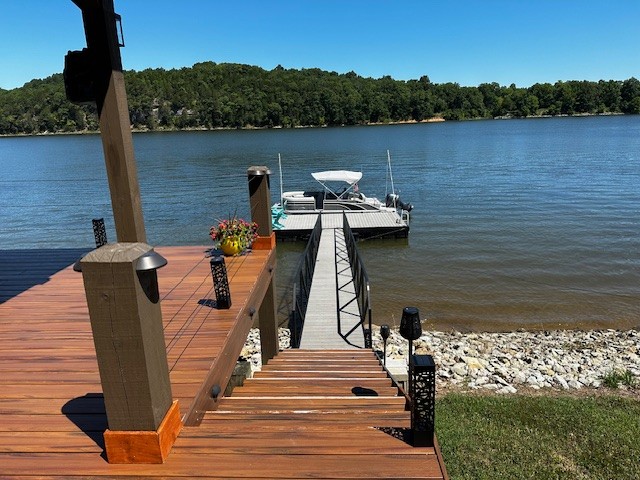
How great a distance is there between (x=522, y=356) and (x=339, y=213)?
13.0 metres

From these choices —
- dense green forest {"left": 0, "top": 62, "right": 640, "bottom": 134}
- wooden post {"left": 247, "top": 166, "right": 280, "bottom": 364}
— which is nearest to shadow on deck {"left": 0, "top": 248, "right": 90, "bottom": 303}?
Answer: wooden post {"left": 247, "top": 166, "right": 280, "bottom": 364}

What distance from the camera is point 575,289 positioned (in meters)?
13.6

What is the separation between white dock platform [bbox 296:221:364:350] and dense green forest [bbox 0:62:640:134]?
10583cm

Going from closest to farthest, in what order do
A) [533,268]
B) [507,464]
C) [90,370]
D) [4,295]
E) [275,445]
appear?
[275,445] → [90,370] → [507,464] → [4,295] → [533,268]

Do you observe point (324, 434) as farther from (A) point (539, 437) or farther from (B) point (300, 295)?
(B) point (300, 295)

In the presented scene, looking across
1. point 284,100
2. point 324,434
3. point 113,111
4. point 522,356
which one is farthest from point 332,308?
point 284,100

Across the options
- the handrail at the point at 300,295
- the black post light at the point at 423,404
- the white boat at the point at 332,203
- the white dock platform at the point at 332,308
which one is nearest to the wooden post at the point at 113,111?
the black post light at the point at 423,404

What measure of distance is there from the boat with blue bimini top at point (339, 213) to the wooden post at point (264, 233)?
38.4ft

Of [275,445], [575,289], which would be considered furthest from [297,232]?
[275,445]

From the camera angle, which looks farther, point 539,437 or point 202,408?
point 539,437

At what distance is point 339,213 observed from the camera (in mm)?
21031

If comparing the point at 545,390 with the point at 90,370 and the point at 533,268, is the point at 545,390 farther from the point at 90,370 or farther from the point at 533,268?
the point at 533,268

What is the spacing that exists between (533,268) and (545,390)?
8.89m

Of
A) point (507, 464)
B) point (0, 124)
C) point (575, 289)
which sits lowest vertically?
point (575, 289)
